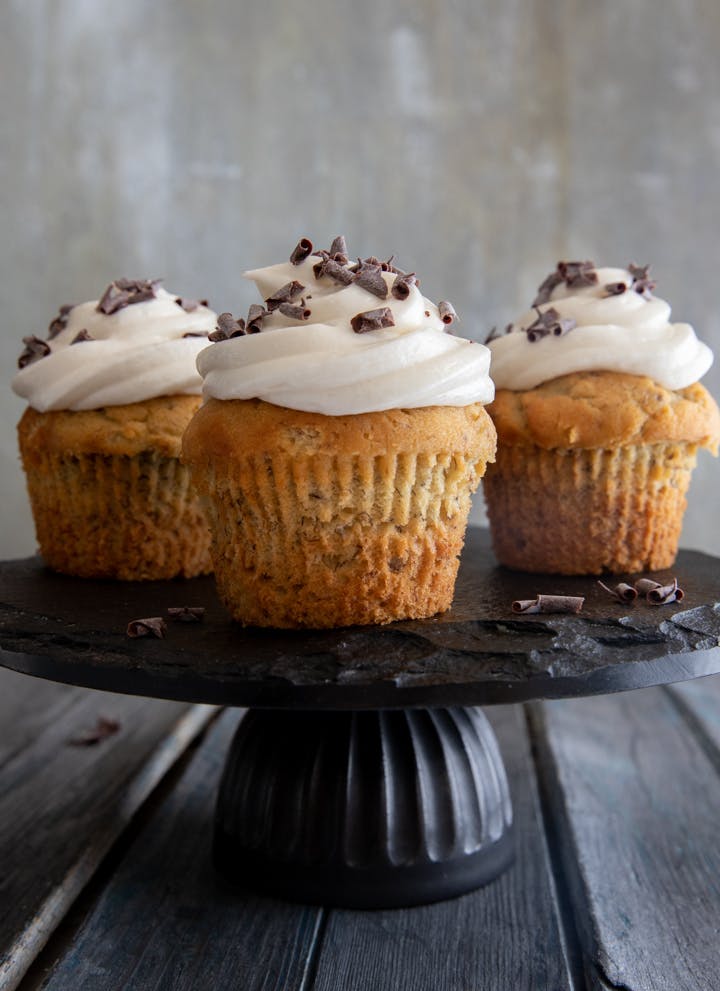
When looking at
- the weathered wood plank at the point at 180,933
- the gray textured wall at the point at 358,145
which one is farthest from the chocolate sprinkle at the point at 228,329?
the gray textured wall at the point at 358,145

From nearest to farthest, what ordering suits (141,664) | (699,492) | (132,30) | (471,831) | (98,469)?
(141,664) → (471,831) → (98,469) → (132,30) → (699,492)

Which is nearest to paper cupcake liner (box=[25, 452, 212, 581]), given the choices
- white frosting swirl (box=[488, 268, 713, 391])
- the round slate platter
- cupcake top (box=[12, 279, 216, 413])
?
cupcake top (box=[12, 279, 216, 413])

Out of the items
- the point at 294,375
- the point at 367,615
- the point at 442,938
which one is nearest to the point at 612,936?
the point at 442,938

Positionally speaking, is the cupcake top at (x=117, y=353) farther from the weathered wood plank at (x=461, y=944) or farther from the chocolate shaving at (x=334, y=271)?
the weathered wood plank at (x=461, y=944)

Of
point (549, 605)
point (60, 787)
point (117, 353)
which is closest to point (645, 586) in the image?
point (549, 605)

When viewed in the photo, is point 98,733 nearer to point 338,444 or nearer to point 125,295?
point 125,295

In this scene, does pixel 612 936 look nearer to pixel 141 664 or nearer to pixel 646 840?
pixel 646 840
